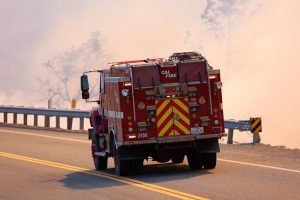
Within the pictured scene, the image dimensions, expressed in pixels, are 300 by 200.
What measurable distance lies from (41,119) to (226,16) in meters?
27.8

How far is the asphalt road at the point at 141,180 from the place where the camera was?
51.6ft

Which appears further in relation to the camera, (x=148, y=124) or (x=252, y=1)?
(x=252, y=1)

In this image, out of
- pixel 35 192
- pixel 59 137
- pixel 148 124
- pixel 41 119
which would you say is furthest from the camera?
pixel 41 119

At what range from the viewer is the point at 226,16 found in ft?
356

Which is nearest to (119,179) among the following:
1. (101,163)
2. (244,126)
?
(101,163)

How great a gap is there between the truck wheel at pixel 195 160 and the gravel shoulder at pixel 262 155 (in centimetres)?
179

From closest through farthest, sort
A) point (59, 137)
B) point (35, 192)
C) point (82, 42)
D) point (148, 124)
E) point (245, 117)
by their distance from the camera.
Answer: point (35, 192), point (148, 124), point (59, 137), point (245, 117), point (82, 42)

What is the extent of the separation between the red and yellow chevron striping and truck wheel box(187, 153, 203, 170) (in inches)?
41.5

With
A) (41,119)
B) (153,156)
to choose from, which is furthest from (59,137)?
(41,119)

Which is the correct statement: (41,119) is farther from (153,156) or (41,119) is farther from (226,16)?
(153,156)

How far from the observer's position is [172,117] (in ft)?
63.1

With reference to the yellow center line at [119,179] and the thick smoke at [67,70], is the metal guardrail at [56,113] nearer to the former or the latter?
the yellow center line at [119,179]

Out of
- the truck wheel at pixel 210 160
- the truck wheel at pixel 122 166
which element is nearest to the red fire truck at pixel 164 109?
the truck wheel at pixel 122 166

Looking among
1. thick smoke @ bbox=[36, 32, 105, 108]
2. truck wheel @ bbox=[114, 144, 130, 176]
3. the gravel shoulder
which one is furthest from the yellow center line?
thick smoke @ bbox=[36, 32, 105, 108]
